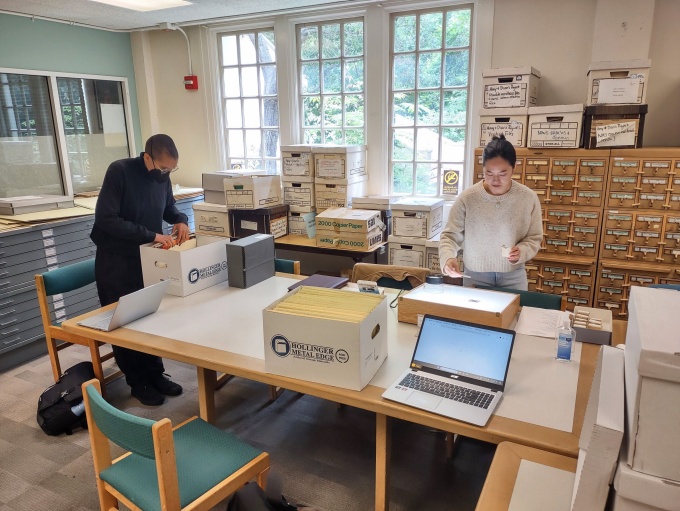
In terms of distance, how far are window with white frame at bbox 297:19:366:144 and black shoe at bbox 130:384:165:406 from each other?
2.72 metres

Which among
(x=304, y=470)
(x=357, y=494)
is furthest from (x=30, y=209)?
(x=357, y=494)

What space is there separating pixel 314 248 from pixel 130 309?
75.8 inches

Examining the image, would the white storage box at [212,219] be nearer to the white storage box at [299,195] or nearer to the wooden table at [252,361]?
the white storage box at [299,195]

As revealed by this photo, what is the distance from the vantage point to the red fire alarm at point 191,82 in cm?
490

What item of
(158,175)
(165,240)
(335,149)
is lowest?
(165,240)

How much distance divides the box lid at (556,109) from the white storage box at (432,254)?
43.5 inches

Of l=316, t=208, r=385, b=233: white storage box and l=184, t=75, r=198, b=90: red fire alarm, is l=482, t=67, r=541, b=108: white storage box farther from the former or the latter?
l=184, t=75, r=198, b=90: red fire alarm

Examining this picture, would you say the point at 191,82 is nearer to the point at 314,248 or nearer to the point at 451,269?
A: the point at 314,248

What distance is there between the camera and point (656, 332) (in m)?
0.88

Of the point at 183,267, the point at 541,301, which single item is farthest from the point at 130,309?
the point at 541,301

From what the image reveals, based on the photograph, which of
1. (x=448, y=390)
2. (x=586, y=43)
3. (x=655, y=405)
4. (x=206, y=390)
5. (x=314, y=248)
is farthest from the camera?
(x=314, y=248)

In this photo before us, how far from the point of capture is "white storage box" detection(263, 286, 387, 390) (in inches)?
63.0

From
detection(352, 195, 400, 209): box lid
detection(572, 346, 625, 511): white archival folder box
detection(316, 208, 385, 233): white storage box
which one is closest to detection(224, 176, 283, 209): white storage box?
detection(316, 208, 385, 233): white storage box

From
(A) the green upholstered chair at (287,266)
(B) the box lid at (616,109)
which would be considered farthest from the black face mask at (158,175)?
(B) the box lid at (616,109)
